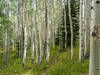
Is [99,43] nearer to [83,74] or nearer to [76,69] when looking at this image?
[83,74]

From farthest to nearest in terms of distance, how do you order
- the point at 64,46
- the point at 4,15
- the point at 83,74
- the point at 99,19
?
the point at 4,15, the point at 64,46, the point at 83,74, the point at 99,19

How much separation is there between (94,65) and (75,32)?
11.3 metres

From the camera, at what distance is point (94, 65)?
1240 millimetres

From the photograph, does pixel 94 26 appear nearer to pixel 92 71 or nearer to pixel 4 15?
pixel 92 71

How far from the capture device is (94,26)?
1.23 m

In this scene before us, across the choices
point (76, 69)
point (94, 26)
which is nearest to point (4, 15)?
point (76, 69)

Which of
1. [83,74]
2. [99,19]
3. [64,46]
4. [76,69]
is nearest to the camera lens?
[99,19]

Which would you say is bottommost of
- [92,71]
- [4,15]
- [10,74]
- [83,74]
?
[10,74]

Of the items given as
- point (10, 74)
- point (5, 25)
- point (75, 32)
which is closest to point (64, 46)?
point (75, 32)

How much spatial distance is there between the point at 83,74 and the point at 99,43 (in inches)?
182

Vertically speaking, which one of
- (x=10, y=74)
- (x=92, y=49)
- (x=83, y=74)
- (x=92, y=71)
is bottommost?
(x=10, y=74)

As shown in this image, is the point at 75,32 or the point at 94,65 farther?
the point at 75,32

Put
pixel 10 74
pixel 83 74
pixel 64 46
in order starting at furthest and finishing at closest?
pixel 64 46, pixel 10 74, pixel 83 74

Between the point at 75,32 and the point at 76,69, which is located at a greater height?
the point at 75,32
